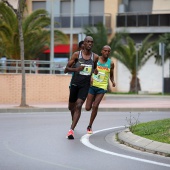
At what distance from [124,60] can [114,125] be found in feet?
103

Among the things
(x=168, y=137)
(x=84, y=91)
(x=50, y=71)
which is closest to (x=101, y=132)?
(x=84, y=91)

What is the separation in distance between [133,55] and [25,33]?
1484 centimetres

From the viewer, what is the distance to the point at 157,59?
4791 cm

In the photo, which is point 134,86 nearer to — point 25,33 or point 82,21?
point 82,21

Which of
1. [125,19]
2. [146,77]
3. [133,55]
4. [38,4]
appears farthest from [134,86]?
[38,4]

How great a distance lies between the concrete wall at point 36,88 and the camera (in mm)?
27719

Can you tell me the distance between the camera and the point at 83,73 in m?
12.9

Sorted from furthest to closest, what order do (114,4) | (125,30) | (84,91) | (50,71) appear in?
(114,4) → (125,30) → (50,71) → (84,91)

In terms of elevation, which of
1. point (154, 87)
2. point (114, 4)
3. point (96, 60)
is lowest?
point (154, 87)

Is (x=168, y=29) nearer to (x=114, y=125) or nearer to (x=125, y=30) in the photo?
(x=125, y=30)

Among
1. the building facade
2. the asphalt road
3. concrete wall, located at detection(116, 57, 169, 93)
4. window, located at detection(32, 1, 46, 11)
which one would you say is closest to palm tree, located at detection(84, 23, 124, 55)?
the building facade

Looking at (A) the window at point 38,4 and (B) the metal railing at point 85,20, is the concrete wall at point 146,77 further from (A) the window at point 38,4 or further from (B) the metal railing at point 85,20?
(A) the window at point 38,4

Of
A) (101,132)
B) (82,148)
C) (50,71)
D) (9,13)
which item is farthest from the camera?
(9,13)

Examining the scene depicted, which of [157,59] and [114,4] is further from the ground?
[114,4]
